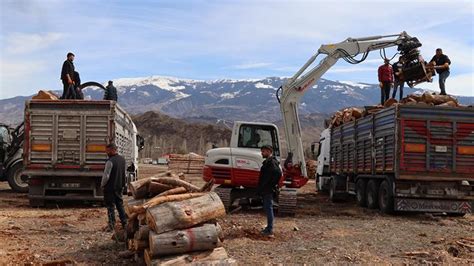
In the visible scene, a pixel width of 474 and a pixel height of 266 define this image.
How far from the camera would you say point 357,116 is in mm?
18594

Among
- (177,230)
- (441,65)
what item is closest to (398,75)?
(441,65)

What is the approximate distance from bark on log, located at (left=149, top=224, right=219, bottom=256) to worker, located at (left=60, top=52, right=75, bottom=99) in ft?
33.3

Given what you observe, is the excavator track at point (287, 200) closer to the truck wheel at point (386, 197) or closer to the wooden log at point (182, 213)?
the truck wheel at point (386, 197)

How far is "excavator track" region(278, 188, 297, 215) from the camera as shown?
14469 millimetres

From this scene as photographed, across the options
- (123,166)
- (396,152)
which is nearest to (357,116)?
(396,152)

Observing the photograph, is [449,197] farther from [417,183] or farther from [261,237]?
[261,237]

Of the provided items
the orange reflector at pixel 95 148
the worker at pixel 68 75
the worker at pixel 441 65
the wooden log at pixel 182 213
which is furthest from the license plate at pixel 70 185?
the worker at pixel 441 65

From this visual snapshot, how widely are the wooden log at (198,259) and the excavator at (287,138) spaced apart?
6506 mm

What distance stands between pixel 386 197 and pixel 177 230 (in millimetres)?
8623

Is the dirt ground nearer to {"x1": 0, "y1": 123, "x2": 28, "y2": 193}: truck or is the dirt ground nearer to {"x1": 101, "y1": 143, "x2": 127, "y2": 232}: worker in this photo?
{"x1": 101, "y1": 143, "x2": 127, "y2": 232}: worker

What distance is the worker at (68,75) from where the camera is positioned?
1706 cm

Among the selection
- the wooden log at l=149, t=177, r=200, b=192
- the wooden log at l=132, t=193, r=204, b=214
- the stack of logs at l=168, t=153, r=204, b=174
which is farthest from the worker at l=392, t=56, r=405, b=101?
the stack of logs at l=168, t=153, r=204, b=174

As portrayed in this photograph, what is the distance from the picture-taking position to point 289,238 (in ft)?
36.1

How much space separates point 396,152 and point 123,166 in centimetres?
692
